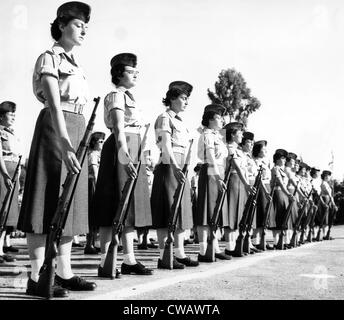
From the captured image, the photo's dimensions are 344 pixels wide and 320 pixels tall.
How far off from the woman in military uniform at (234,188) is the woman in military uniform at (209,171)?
528 millimetres

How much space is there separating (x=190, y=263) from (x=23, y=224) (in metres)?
2.95

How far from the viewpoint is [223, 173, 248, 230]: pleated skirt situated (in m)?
8.41

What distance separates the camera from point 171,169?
21.1 ft

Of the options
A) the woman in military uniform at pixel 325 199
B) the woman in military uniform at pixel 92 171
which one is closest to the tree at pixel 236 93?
the woman in military uniform at pixel 325 199

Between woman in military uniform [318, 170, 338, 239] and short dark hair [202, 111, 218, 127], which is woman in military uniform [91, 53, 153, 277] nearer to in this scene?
short dark hair [202, 111, 218, 127]

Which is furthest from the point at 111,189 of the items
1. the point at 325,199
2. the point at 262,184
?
the point at 325,199

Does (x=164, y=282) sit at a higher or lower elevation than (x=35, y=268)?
lower

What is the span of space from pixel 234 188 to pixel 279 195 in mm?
2560

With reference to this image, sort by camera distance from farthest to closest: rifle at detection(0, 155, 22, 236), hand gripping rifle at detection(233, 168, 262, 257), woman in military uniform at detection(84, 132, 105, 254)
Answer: woman in military uniform at detection(84, 132, 105, 254) → hand gripping rifle at detection(233, 168, 262, 257) → rifle at detection(0, 155, 22, 236)

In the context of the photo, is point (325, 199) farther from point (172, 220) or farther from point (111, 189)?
point (111, 189)

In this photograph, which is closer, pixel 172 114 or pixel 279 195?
pixel 172 114

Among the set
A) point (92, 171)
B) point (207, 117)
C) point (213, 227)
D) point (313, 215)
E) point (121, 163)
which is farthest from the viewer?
point (313, 215)

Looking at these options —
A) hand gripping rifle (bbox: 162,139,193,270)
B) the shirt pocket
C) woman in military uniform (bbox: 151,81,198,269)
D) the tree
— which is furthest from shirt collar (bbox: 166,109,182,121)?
the tree
